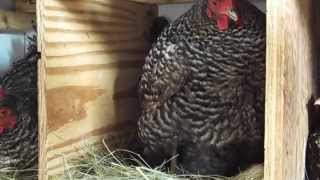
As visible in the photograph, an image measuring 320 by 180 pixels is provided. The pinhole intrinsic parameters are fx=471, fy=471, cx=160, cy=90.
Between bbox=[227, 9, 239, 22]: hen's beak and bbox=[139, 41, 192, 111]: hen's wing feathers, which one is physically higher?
bbox=[227, 9, 239, 22]: hen's beak

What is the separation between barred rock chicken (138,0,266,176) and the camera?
3.40 ft

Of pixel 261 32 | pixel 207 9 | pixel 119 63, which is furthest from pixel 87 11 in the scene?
pixel 261 32

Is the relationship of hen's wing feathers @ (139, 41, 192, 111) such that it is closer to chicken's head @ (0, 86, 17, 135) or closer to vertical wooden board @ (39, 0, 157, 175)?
vertical wooden board @ (39, 0, 157, 175)

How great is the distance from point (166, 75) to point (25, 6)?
754mm

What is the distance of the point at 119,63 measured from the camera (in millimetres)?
1342

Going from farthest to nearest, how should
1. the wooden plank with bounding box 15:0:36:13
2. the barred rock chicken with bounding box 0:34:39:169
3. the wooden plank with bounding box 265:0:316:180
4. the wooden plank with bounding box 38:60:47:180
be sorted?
the wooden plank with bounding box 15:0:36:13
the barred rock chicken with bounding box 0:34:39:169
the wooden plank with bounding box 38:60:47:180
the wooden plank with bounding box 265:0:316:180

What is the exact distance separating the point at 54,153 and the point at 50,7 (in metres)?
0.33

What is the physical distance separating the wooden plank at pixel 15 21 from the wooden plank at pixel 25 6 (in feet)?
0.15

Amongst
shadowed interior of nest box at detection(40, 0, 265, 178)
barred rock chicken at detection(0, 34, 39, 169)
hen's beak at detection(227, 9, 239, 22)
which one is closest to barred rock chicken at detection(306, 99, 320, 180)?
hen's beak at detection(227, 9, 239, 22)

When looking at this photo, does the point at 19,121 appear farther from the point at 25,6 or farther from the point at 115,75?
the point at 25,6

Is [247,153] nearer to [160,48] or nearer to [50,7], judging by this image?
[160,48]

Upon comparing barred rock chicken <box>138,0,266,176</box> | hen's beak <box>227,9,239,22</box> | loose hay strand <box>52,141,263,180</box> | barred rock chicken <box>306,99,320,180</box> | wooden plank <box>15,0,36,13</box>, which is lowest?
loose hay strand <box>52,141,263,180</box>

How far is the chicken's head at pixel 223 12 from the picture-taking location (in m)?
1.02

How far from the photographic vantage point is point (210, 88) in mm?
1059
